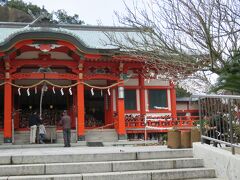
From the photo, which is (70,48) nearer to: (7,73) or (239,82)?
(7,73)

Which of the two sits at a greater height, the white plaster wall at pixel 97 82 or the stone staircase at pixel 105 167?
the white plaster wall at pixel 97 82

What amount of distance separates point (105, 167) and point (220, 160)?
220 centimetres

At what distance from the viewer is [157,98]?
21641mm

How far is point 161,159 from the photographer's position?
8.08 m

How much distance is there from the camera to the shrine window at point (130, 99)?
2116 cm

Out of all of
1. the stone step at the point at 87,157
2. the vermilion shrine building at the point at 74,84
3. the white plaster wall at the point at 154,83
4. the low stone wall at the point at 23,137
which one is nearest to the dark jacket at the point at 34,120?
the low stone wall at the point at 23,137

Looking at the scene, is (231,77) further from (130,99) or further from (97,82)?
(97,82)

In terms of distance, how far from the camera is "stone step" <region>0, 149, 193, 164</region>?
7703mm

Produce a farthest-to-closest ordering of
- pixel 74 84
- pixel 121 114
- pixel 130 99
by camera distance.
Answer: pixel 130 99 < pixel 121 114 < pixel 74 84

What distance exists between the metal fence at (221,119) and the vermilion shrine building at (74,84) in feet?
30.8

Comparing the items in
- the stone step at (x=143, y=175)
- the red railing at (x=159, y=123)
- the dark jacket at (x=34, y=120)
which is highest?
the dark jacket at (x=34, y=120)

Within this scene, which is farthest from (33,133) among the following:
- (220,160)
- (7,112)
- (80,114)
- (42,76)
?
(220,160)

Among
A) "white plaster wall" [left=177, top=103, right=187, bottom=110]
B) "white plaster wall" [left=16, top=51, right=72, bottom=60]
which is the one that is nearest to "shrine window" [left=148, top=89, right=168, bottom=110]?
"white plaster wall" [left=16, top=51, right=72, bottom=60]

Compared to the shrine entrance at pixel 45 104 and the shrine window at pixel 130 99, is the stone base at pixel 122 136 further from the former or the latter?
the shrine entrance at pixel 45 104
